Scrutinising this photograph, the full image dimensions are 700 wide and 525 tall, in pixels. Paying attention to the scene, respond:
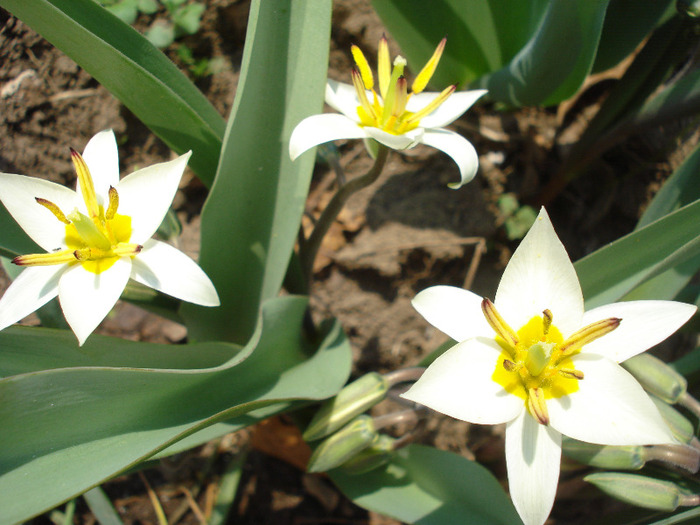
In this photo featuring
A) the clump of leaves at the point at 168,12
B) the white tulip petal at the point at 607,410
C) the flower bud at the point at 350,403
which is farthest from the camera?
the clump of leaves at the point at 168,12

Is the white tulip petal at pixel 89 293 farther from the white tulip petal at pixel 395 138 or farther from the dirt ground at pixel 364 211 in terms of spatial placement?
the dirt ground at pixel 364 211

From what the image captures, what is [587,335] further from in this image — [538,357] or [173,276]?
[173,276]

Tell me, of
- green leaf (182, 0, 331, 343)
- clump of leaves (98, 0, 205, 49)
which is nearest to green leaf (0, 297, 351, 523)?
green leaf (182, 0, 331, 343)

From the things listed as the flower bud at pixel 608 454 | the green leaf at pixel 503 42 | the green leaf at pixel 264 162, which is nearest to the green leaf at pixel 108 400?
the green leaf at pixel 264 162

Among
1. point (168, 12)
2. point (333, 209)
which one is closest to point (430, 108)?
point (333, 209)

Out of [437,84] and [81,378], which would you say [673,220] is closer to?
[437,84]

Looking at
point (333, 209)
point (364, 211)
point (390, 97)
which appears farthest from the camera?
point (364, 211)
